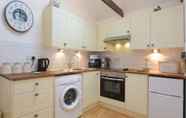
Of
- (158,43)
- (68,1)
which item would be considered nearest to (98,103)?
(158,43)

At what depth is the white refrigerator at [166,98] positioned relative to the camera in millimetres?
2152

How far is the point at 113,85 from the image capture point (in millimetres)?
2977

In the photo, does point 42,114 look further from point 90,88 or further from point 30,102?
point 90,88

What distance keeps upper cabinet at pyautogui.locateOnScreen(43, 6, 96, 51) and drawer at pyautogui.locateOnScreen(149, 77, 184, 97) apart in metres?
1.70

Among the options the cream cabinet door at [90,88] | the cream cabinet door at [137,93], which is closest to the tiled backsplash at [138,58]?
the cream cabinet door at [137,93]

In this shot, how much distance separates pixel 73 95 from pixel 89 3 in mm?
2339

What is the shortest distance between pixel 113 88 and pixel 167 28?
1.62 m

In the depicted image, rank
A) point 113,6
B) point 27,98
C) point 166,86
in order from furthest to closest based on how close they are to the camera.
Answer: point 113,6 → point 166,86 → point 27,98

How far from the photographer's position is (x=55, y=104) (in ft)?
7.40

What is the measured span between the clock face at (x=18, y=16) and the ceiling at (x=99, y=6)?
91 centimetres

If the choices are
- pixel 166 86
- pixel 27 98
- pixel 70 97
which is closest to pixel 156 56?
pixel 166 86

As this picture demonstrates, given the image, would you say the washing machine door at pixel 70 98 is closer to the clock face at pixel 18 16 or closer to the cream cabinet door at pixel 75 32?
the cream cabinet door at pixel 75 32

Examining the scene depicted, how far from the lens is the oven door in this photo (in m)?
2.84

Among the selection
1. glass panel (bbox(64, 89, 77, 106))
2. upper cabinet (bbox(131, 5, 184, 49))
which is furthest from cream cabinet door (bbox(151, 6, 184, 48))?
glass panel (bbox(64, 89, 77, 106))
